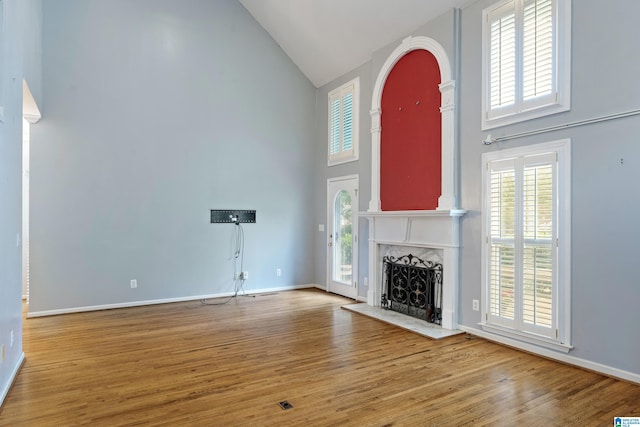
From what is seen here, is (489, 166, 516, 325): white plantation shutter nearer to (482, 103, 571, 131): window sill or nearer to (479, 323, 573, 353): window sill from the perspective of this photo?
(479, 323, 573, 353): window sill

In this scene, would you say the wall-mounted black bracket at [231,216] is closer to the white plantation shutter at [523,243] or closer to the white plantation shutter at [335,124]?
the white plantation shutter at [335,124]

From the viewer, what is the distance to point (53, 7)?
5.21 metres

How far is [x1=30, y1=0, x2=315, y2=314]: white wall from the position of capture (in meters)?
5.27

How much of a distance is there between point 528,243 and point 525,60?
184 centimetres

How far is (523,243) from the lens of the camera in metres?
3.83

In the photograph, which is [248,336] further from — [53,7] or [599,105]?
[53,7]

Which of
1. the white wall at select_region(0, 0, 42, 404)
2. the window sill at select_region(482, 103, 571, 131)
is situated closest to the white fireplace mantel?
the window sill at select_region(482, 103, 571, 131)

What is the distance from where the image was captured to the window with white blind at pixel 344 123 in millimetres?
6375

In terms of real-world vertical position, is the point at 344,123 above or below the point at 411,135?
above

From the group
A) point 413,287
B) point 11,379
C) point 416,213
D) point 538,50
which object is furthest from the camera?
point 413,287

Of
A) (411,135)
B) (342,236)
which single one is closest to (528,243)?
(411,135)

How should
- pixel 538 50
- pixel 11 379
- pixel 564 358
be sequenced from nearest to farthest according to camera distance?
pixel 11 379 → pixel 564 358 → pixel 538 50

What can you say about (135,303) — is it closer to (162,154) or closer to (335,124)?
(162,154)

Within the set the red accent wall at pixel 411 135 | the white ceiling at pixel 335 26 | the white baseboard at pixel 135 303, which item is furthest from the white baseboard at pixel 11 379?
the white ceiling at pixel 335 26
